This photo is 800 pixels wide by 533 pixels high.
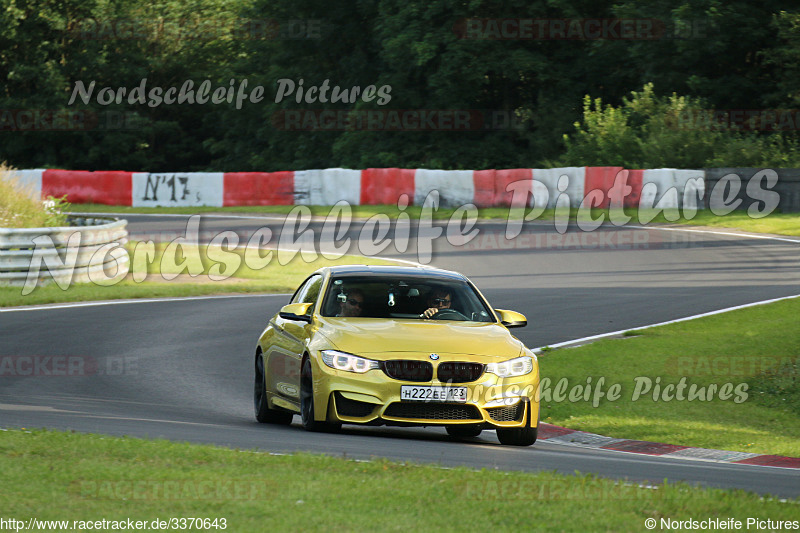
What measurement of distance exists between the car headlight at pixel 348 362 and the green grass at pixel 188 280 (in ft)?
38.9

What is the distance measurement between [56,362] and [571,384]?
6120 mm

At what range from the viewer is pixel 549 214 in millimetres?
34812

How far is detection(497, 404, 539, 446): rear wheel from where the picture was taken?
10215 millimetres

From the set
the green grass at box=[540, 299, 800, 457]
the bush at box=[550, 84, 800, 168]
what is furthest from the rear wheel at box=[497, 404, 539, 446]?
the bush at box=[550, 84, 800, 168]

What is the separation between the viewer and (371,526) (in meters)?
6.16

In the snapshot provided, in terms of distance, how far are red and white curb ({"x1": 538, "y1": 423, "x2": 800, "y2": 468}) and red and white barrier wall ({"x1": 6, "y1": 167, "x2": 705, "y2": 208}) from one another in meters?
21.7

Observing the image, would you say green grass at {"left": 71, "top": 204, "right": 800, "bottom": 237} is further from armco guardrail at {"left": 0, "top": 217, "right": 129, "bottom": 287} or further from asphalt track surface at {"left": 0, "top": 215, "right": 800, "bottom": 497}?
armco guardrail at {"left": 0, "top": 217, "right": 129, "bottom": 287}

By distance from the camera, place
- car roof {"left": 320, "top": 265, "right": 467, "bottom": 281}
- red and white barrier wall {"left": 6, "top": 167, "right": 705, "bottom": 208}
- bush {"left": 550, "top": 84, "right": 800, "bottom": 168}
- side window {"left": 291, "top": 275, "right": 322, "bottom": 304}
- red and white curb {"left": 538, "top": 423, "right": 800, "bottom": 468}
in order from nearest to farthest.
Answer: red and white curb {"left": 538, "top": 423, "right": 800, "bottom": 468} → car roof {"left": 320, "top": 265, "right": 467, "bottom": 281} → side window {"left": 291, "top": 275, "right": 322, "bottom": 304} → red and white barrier wall {"left": 6, "top": 167, "right": 705, "bottom": 208} → bush {"left": 550, "top": 84, "right": 800, "bottom": 168}

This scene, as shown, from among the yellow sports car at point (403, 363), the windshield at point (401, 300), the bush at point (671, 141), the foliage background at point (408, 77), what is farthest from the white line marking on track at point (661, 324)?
the foliage background at point (408, 77)

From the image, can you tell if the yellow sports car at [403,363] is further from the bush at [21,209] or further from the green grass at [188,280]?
the bush at [21,209]

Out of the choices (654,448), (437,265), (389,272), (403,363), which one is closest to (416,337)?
(403,363)

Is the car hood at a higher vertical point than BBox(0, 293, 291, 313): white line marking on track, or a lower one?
higher

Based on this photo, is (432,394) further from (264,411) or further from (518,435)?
(264,411)

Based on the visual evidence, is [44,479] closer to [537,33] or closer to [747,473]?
[747,473]
